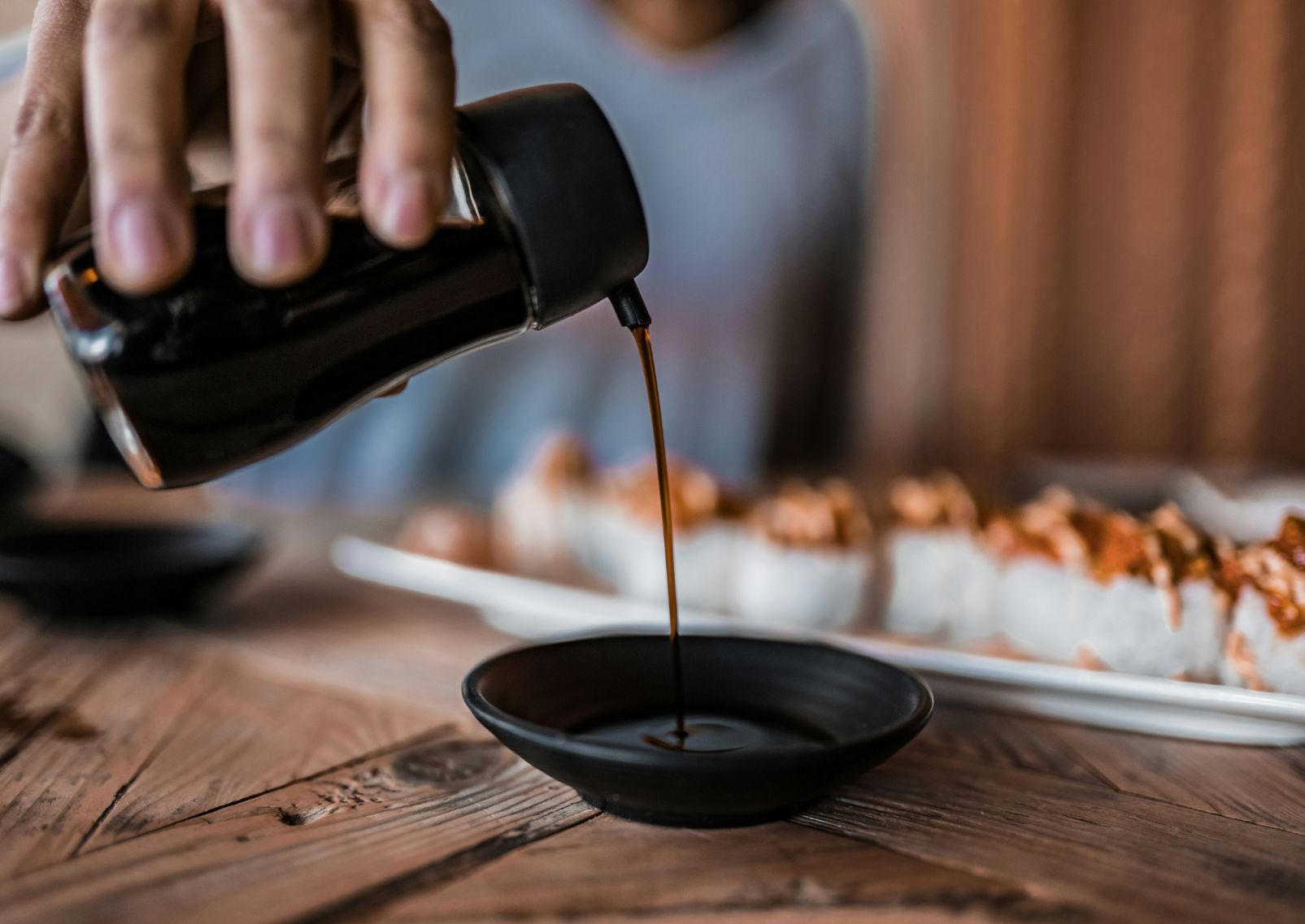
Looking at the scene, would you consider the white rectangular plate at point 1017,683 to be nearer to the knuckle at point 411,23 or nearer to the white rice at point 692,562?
the white rice at point 692,562

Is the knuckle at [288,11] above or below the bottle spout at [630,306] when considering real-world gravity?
above

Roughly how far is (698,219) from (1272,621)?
6.97 ft

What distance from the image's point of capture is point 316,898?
0.44 meters

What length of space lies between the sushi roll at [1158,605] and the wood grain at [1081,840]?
0.52ft

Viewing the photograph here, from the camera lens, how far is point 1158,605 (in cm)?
70

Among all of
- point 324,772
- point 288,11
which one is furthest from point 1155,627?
point 288,11

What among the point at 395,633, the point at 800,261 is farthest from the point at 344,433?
the point at 395,633

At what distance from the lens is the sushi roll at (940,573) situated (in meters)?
0.86

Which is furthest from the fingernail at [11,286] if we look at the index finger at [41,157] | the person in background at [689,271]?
the person in background at [689,271]

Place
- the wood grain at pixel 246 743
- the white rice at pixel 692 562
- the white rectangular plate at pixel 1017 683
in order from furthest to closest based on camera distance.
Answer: the white rice at pixel 692 562, the white rectangular plate at pixel 1017 683, the wood grain at pixel 246 743

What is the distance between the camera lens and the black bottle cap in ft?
1.60

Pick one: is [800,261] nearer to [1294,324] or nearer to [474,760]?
[1294,324]

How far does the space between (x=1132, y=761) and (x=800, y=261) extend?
83.0 inches

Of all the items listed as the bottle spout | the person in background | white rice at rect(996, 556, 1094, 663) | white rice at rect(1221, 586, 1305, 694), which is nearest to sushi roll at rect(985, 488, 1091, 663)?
white rice at rect(996, 556, 1094, 663)
